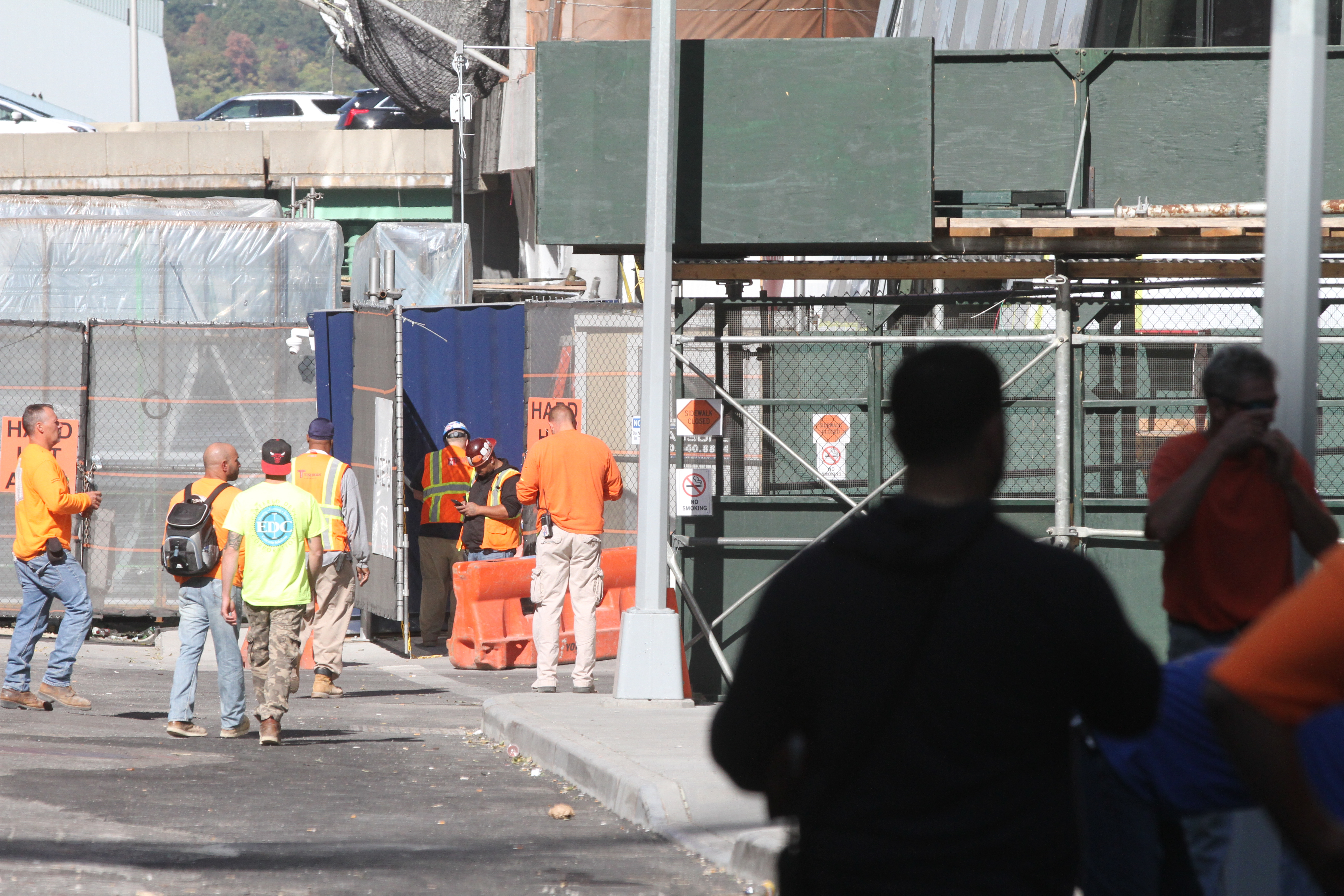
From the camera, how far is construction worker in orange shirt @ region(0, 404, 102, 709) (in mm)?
10906

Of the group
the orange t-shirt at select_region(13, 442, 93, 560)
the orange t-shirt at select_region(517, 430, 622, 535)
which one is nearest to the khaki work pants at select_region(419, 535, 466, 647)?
the orange t-shirt at select_region(517, 430, 622, 535)

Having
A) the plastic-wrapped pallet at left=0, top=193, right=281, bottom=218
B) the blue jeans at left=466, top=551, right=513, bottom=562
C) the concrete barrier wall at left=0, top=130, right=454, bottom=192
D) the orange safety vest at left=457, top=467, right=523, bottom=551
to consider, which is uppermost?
the concrete barrier wall at left=0, top=130, right=454, bottom=192

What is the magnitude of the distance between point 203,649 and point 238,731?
1.83 ft

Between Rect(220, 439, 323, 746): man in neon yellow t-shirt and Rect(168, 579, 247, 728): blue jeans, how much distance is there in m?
0.10

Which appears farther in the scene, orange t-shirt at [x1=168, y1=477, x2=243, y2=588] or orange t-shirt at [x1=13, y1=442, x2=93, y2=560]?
orange t-shirt at [x1=13, y1=442, x2=93, y2=560]

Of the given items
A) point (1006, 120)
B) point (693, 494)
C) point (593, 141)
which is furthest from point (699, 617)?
point (1006, 120)

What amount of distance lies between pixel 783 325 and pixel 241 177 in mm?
22094

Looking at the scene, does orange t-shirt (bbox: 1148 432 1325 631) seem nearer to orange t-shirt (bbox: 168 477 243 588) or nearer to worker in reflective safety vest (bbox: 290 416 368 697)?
orange t-shirt (bbox: 168 477 243 588)

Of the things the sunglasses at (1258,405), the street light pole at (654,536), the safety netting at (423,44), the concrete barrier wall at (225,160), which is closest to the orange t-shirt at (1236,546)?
the sunglasses at (1258,405)

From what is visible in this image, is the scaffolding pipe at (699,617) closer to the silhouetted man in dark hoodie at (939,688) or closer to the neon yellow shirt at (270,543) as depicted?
the neon yellow shirt at (270,543)

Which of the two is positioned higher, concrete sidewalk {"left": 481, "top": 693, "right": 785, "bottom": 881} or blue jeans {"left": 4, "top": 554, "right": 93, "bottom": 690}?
blue jeans {"left": 4, "top": 554, "right": 93, "bottom": 690}

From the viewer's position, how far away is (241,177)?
102 feet

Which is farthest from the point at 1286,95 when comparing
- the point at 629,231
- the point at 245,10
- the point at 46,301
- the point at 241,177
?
the point at 245,10

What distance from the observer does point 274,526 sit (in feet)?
32.4
